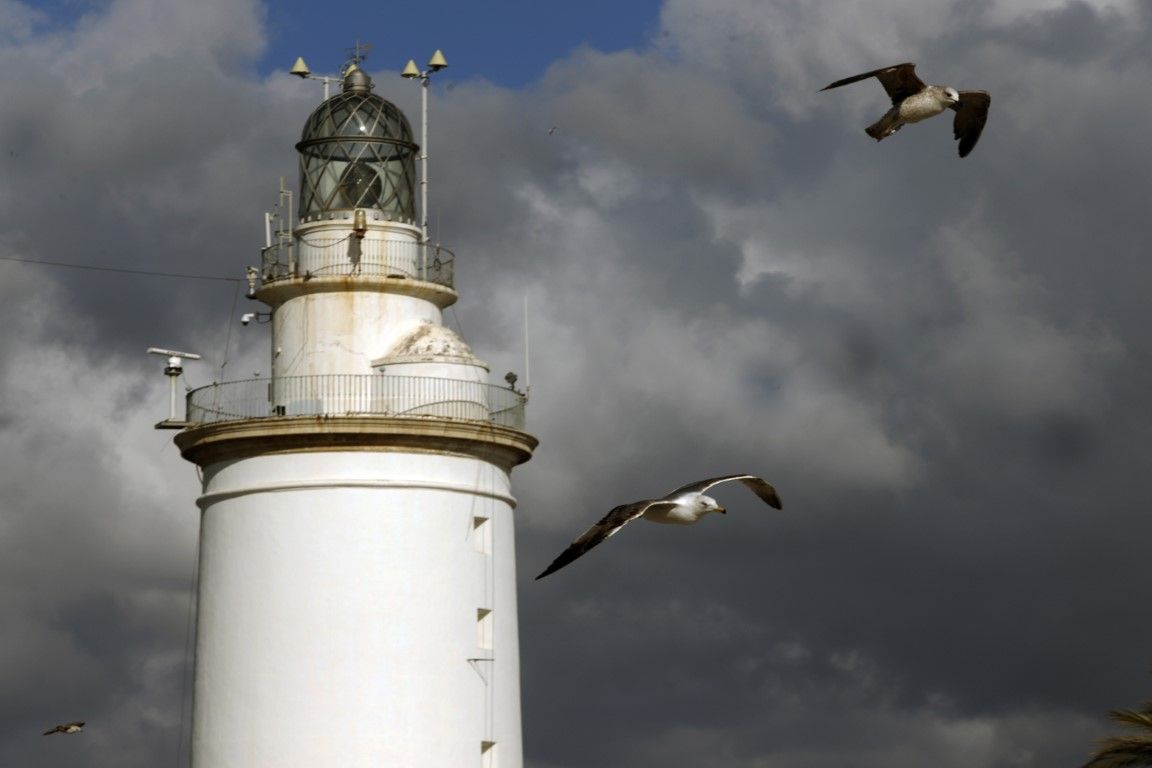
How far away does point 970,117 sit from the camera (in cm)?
3562

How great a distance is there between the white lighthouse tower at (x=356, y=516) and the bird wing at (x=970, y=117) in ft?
37.4

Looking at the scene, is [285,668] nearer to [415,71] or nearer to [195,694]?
[195,694]

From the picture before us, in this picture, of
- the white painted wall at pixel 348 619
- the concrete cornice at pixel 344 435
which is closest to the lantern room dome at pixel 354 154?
the concrete cornice at pixel 344 435

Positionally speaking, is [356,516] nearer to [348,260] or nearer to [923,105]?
[348,260]

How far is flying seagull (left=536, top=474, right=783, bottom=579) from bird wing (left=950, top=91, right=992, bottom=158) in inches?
222

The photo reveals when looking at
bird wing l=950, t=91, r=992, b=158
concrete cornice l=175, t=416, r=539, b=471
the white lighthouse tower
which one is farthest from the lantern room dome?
bird wing l=950, t=91, r=992, b=158

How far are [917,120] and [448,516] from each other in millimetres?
12642

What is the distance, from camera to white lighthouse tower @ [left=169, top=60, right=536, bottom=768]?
43969 millimetres

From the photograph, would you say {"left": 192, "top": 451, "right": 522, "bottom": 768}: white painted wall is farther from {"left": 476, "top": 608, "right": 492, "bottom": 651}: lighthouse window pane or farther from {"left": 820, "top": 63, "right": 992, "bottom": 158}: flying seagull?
{"left": 820, "top": 63, "right": 992, "bottom": 158}: flying seagull

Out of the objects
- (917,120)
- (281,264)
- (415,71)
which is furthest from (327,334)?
(917,120)

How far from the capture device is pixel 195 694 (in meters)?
45.1

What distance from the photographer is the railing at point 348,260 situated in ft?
151

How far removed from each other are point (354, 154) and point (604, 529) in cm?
1099

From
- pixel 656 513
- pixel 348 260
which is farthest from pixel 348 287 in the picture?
pixel 656 513
